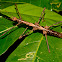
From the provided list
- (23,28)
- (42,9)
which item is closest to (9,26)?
(23,28)

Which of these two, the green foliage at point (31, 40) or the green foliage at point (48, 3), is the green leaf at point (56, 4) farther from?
the green foliage at point (31, 40)

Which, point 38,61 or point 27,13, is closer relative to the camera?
point 38,61

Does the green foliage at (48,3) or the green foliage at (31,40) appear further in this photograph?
the green foliage at (48,3)

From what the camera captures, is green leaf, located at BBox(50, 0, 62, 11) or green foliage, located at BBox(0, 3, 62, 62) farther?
green leaf, located at BBox(50, 0, 62, 11)

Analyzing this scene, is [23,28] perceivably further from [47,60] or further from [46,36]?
[47,60]

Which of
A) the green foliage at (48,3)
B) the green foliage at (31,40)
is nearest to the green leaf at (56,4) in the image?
the green foliage at (48,3)

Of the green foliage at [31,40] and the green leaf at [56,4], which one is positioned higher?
the green leaf at [56,4]

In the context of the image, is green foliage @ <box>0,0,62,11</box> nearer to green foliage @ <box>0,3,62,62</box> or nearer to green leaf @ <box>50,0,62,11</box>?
green leaf @ <box>50,0,62,11</box>

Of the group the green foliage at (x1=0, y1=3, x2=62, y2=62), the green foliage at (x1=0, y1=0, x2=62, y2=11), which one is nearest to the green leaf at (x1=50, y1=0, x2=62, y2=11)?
the green foliage at (x1=0, y1=0, x2=62, y2=11)
